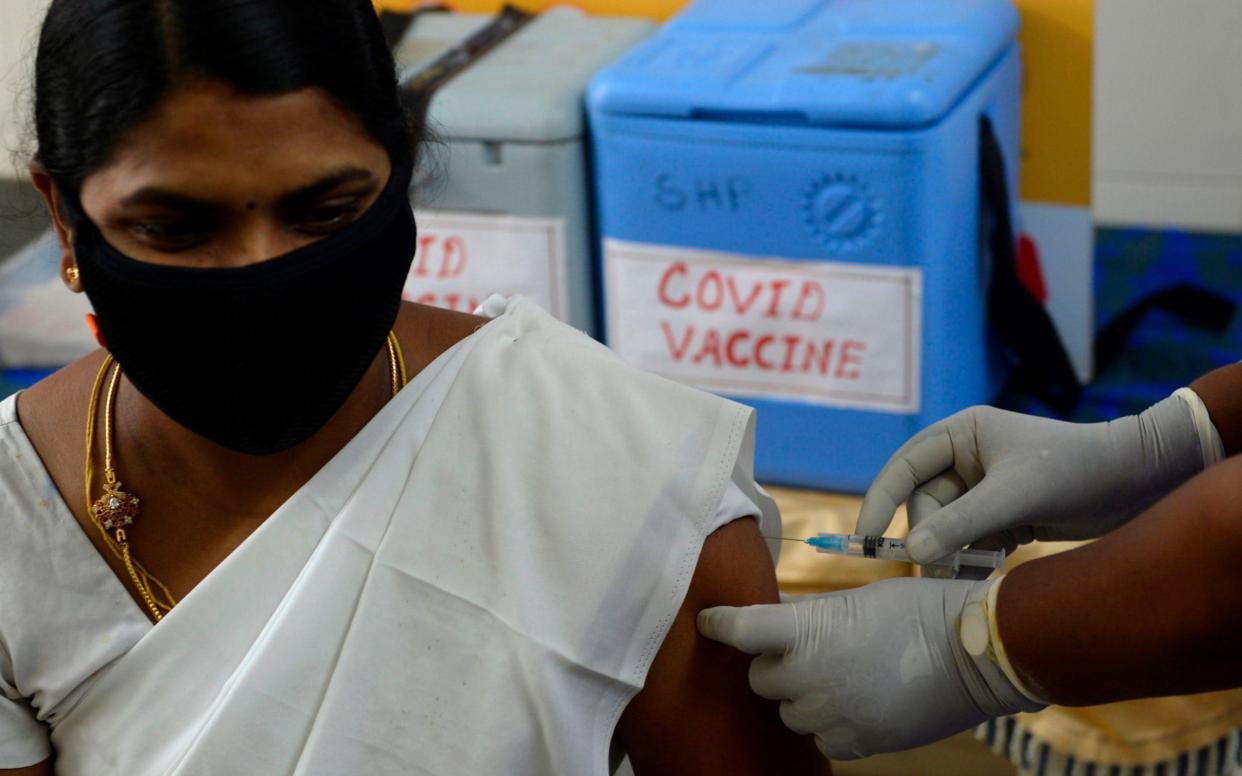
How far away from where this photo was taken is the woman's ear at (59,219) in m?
1.17

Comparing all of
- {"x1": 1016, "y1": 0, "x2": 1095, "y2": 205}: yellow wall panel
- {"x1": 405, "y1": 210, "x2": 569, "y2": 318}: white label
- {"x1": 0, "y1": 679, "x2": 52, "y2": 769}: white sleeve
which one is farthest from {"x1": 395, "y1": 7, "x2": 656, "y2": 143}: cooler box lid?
{"x1": 0, "y1": 679, "x2": 52, "y2": 769}: white sleeve

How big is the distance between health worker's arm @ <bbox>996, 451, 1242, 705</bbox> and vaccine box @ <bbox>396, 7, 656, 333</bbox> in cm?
142

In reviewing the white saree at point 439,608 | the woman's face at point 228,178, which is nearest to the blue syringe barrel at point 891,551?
the white saree at point 439,608

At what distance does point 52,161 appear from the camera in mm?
1148

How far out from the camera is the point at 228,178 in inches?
42.0

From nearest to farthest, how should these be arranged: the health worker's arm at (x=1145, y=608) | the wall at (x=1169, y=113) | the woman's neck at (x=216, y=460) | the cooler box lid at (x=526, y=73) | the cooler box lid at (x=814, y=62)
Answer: the health worker's arm at (x=1145, y=608)
the woman's neck at (x=216, y=460)
the cooler box lid at (x=814, y=62)
the cooler box lid at (x=526, y=73)
the wall at (x=1169, y=113)

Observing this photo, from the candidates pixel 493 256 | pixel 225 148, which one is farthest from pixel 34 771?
pixel 493 256

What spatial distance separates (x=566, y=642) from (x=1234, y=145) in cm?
204

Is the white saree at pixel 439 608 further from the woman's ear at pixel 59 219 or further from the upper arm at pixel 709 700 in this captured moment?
the woman's ear at pixel 59 219

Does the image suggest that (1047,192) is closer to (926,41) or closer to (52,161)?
(926,41)

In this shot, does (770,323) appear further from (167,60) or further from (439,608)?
(167,60)

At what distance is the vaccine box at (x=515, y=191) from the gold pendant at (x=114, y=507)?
3.50 feet

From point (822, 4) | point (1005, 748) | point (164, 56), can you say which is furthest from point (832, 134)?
point (164, 56)

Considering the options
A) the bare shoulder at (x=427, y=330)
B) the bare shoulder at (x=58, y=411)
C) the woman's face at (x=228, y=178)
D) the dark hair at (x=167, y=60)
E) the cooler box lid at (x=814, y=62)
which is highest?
the dark hair at (x=167, y=60)
